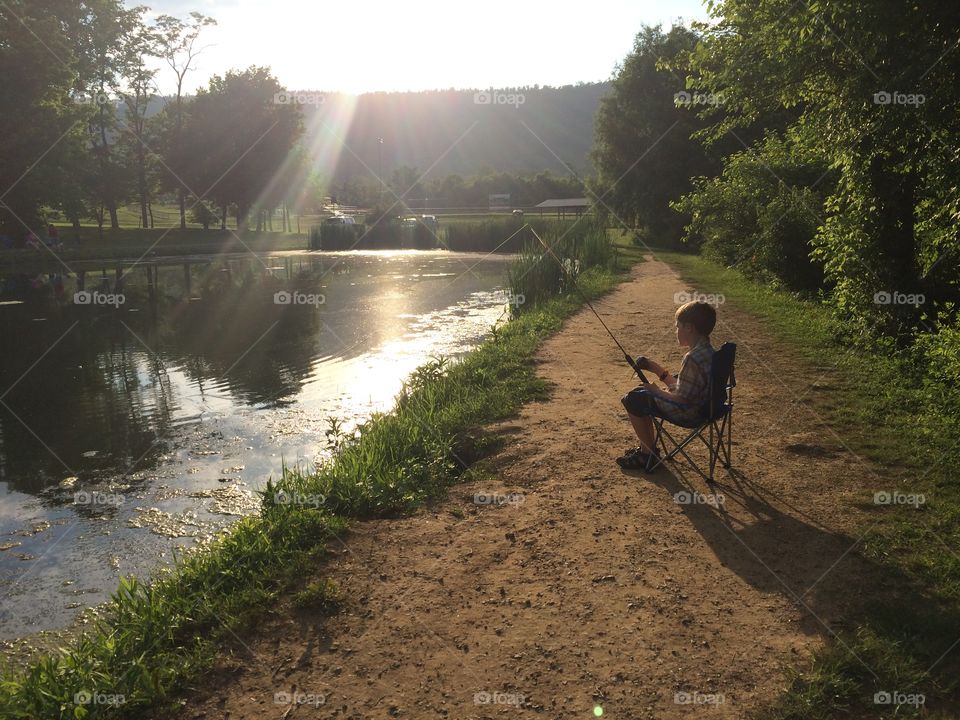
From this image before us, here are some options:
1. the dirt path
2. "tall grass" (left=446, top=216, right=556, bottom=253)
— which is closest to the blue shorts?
the dirt path

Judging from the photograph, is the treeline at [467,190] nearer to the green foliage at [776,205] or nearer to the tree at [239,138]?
the tree at [239,138]

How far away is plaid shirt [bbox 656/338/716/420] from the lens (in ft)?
17.9

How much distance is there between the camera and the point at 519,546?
5.04 meters

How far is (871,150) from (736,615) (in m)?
5.71

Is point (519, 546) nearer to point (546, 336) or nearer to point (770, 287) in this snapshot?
point (546, 336)

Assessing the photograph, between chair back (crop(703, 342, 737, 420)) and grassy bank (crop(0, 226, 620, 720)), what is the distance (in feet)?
7.45

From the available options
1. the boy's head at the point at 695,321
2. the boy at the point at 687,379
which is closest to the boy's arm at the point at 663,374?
the boy at the point at 687,379

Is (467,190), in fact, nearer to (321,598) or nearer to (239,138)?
(239,138)

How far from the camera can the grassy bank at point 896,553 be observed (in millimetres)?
3373

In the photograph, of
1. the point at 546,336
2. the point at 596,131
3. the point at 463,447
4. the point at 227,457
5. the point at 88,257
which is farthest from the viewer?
the point at 596,131

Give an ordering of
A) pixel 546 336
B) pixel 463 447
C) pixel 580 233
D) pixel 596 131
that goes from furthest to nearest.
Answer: pixel 596 131, pixel 580 233, pixel 546 336, pixel 463 447

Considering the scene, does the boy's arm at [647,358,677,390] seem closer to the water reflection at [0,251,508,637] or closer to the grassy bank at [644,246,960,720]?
the grassy bank at [644,246,960,720]

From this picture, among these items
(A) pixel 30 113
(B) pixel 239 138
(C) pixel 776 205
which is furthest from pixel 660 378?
(B) pixel 239 138

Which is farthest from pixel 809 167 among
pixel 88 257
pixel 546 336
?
pixel 88 257
